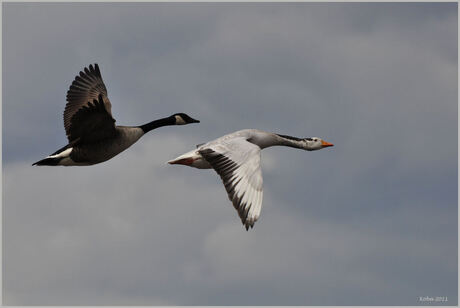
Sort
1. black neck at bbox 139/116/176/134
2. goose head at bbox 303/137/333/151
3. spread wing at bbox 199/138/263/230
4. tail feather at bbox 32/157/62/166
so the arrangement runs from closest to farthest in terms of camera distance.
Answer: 1. spread wing at bbox 199/138/263/230
2. tail feather at bbox 32/157/62/166
3. black neck at bbox 139/116/176/134
4. goose head at bbox 303/137/333/151

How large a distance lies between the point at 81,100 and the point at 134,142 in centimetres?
255

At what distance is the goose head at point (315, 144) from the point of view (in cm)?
2059

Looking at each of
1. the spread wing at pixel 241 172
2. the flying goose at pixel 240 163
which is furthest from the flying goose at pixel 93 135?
the spread wing at pixel 241 172

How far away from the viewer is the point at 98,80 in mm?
20797

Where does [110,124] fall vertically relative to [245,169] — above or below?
above

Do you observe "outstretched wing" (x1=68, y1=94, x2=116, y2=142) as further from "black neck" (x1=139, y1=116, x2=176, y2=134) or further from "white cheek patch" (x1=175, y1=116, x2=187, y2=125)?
"white cheek patch" (x1=175, y1=116, x2=187, y2=125)

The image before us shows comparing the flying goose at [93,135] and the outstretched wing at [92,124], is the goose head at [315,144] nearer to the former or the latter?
the flying goose at [93,135]

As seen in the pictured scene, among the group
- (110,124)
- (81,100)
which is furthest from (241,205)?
(81,100)

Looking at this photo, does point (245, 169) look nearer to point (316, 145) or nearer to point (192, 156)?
point (192, 156)

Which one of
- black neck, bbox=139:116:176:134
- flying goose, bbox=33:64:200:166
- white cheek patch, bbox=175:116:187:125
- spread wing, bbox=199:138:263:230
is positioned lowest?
spread wing, bbox=199:138:263:230

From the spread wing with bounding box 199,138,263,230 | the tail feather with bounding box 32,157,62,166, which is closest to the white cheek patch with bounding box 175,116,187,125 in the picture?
the tail feather with bounding box 32,157,62,166

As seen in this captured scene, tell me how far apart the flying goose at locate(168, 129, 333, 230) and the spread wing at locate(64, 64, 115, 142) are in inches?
75.2

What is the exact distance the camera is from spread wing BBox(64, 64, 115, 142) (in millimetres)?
17266

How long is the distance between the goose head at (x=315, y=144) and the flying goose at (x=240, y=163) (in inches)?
70.2
